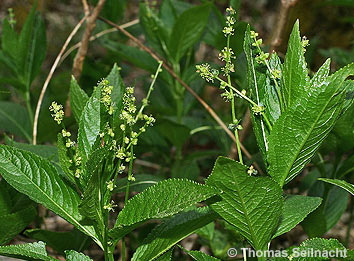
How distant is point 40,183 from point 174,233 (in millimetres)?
255

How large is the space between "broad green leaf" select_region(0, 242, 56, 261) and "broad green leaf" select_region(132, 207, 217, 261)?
16 centimetres

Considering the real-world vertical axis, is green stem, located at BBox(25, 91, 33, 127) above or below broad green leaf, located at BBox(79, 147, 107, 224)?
above

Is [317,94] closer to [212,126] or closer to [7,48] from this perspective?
[212,126]

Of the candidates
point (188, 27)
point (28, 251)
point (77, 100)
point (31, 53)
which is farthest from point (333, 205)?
point (31, 53)

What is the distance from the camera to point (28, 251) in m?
0.87

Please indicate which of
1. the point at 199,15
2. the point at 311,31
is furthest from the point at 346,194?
the point at 311,31

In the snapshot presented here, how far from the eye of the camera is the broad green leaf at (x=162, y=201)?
0.79 m

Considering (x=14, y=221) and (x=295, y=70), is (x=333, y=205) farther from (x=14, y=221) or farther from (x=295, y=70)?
(x=14, y=221)

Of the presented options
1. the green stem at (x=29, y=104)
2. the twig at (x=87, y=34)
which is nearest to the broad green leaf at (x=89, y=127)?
the twig at (x=87, y=34)

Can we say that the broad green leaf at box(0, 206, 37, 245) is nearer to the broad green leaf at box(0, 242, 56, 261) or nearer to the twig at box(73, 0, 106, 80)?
the broad green leaf at box(0, 242, 56, 261)

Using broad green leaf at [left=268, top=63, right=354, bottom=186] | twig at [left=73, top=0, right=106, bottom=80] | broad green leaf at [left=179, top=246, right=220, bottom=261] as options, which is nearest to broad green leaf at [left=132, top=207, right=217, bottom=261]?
broad green leaf at [left=179, top=246, right=220, bottom=261]

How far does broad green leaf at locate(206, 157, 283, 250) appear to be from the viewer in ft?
2.55

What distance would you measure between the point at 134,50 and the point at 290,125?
955 mm

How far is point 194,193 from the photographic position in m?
0.79
